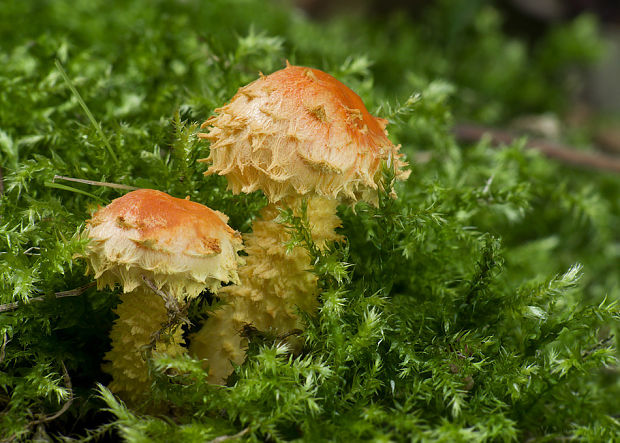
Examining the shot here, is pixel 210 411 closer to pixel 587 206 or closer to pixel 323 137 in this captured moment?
pixel 323 137

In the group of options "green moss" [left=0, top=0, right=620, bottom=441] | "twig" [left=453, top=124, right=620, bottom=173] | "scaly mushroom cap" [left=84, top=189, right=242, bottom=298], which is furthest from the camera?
"twig" [left=453, top=124, right=620, bottom=173]

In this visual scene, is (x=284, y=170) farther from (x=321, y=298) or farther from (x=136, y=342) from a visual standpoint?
(x=136, y=342)

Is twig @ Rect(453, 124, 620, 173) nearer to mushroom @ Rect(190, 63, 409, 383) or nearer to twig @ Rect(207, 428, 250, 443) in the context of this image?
mushroom @ Rect(190, 63, 409, 383)

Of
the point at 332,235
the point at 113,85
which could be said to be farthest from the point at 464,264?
the point at 113,85

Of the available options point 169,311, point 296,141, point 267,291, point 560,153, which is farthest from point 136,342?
point 560,153

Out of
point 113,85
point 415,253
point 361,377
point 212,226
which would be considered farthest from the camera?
point 113,85

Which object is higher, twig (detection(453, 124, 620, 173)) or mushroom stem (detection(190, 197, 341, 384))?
mushroom stem (detection(190, 197, 341, 384))

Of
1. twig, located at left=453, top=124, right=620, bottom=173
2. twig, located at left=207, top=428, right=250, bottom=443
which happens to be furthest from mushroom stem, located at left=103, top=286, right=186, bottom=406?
twig, located at left=453, top=124, right=620, bottom=173
